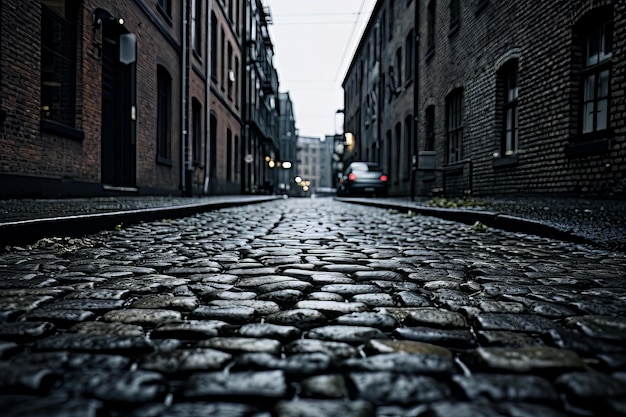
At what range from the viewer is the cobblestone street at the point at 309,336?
1060mm

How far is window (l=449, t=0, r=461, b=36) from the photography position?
1265 cm

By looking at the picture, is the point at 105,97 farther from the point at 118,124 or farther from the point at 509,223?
the point at 509,223

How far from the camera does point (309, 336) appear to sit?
5.08 ft

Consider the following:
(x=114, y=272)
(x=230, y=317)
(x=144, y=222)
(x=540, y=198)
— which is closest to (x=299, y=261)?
(x=114, y=272)

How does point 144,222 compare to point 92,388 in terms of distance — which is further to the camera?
point 144,222

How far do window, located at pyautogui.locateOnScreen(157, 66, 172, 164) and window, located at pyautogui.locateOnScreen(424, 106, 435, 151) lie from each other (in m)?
8.01

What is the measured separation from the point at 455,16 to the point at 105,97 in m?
9.22

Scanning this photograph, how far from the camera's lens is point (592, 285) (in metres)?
2.40

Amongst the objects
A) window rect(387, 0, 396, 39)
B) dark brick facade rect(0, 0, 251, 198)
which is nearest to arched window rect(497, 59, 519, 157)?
dark brick facade rect(0, 0, 251, 198)

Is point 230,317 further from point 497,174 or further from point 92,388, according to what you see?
point 497,174

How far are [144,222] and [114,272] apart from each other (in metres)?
3.36

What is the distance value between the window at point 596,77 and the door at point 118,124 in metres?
8.51

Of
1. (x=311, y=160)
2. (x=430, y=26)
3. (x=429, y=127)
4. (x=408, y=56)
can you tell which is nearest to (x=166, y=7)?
(x=430, y=26)

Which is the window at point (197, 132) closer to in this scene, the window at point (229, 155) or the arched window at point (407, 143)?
the window at point (229, 155)
